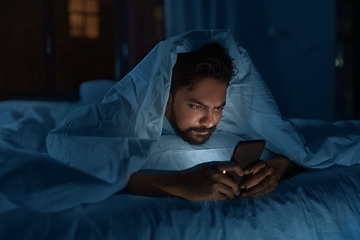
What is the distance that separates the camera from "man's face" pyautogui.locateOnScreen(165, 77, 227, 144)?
960 mm

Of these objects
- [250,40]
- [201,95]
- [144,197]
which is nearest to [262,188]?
[144,197]

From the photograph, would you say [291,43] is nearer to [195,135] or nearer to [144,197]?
[195,135]

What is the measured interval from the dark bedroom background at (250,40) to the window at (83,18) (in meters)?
0.06

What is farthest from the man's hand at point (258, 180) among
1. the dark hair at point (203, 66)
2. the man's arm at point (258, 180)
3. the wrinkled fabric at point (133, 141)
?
the dark hair at point (203, 66)

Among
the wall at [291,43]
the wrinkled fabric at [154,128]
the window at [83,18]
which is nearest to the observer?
the wrinkled fabric at [154,128]

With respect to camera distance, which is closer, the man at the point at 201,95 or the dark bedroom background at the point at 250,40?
the man at the point at 201,95

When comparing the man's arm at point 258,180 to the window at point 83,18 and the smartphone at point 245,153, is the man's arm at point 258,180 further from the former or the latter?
the window at point 83,18

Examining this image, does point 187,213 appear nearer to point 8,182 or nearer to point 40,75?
point 8,182

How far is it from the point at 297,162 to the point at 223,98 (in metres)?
0.32

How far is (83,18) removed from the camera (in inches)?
108

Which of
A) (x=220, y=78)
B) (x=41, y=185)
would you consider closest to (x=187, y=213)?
(x=41, y=185)

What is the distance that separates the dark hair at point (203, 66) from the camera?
98 cm

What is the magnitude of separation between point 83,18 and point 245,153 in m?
2.58

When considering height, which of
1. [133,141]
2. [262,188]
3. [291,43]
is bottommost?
[262,188]
